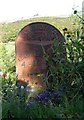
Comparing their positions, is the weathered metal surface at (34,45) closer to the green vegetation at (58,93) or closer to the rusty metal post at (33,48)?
the rusty metal post at (33,48)

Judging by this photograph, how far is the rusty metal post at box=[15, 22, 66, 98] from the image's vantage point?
4.73 meters

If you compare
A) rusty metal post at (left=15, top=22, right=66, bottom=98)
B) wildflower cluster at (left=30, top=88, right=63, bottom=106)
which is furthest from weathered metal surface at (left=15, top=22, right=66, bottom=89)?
wildflower cluster at (left=30, top=88, right=63, bottom=106)

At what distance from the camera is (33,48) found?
15.7ft

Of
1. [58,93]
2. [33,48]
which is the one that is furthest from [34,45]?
[58,93]


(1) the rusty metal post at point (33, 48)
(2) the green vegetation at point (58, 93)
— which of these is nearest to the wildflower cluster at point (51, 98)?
(2) the green vegetation at point (58, 93)

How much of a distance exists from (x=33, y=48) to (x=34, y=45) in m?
0.05

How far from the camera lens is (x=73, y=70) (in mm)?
4051

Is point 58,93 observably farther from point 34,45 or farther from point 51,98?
point 34,45

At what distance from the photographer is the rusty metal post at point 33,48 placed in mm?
4734

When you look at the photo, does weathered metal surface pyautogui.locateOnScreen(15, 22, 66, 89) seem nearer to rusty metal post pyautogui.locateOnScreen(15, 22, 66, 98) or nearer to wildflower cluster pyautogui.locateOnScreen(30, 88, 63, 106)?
rusty metal post pyautogui.locateOnScreen(15, 22, 66, 98)

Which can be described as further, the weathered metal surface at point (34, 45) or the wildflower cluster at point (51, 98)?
the weathered metal surface at point (34, 45)

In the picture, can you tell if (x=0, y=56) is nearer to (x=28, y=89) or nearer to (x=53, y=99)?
(x=28, y=89)

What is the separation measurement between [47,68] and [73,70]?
0.71m

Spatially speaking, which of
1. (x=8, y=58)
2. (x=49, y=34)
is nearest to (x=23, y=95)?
(x=49, y=34)
